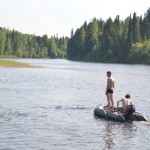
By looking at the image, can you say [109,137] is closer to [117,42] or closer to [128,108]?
[128,108]

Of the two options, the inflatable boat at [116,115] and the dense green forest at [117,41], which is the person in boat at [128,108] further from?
the dense green forest at [117,41]

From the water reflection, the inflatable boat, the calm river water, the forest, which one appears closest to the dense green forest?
the forest

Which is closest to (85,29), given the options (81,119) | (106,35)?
(106,35)

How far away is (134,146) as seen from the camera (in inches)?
820

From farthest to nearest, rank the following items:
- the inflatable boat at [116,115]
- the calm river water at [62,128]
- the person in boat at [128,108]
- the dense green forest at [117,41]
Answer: the dense green forest at [117,41], the inflatable boat at [116,115], the person in boat at [128,108], the calm river water at [62,128]

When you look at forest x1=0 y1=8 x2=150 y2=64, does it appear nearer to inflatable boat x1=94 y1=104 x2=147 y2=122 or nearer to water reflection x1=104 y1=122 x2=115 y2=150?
inflatable boat x1=94 y1=104 x2=147 y2=122

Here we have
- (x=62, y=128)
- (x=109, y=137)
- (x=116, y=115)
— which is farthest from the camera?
(x=116, y=115)

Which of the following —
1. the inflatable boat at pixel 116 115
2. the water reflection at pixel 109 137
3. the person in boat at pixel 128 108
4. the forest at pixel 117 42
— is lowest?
the water reflection at pixel 109 137

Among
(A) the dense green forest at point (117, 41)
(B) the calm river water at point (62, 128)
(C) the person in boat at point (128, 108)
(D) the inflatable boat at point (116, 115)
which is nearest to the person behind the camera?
(B) the calm river water at point (62, 128)

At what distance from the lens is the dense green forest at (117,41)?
152 meters

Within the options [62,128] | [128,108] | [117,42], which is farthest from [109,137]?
[117,42]

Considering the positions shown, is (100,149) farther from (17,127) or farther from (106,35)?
(106,35)

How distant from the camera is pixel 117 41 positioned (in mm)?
167875

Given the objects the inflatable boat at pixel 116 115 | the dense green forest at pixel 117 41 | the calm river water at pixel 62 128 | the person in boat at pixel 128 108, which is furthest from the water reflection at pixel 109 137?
the dense green forest at pixel 117 41
